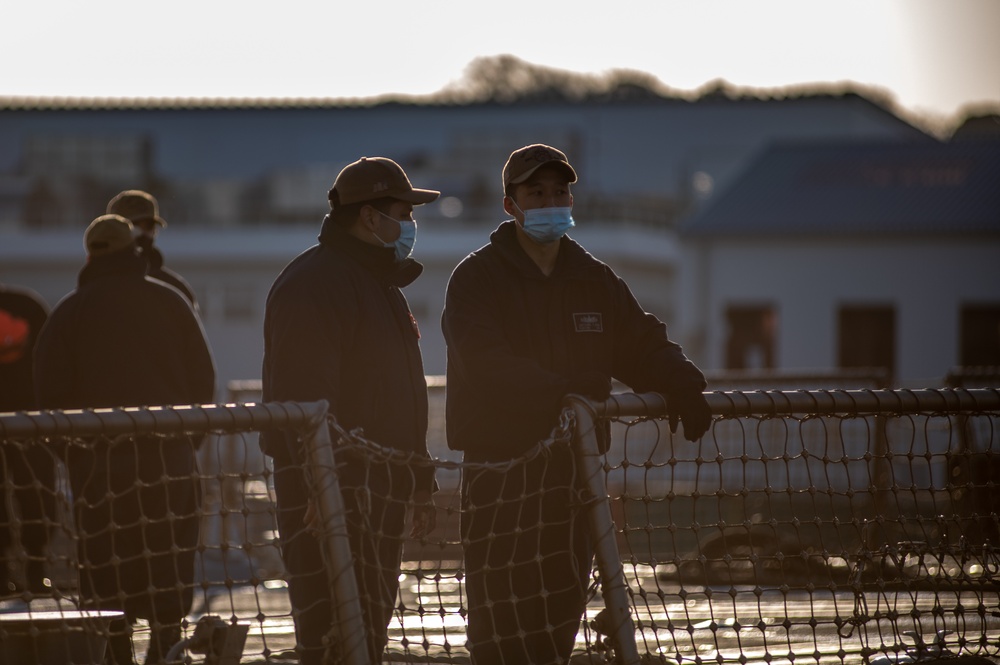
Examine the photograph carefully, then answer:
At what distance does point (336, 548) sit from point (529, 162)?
156cm

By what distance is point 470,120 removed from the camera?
52250 millimetres

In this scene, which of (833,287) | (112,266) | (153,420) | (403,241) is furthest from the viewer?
(833,287)

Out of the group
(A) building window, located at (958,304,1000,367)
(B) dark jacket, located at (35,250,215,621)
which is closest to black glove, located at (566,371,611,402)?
(B) dark jacket, located at (35,250,215,621)

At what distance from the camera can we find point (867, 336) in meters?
38.8

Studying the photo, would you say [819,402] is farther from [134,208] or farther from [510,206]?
[134,208]

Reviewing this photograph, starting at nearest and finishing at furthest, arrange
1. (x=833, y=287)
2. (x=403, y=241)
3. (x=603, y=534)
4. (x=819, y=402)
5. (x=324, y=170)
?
1. (x=603, y=534)
2. (x=819, y=402)
3. (x=403, y=241)
4. (x=833, y=287)
5. (x=324, y=170)

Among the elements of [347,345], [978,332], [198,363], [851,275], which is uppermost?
[347,345]

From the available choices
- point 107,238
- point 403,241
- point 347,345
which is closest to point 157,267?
point 107,238

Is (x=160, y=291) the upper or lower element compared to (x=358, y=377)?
upper

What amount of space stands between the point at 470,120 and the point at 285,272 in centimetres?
4747

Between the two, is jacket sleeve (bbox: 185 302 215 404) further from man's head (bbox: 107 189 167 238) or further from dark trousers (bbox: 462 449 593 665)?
dark trousers (bbox: 462 449 593 665)

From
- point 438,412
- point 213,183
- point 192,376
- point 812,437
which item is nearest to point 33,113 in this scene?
point 213,183

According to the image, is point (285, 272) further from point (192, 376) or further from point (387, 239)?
point (192, 376)

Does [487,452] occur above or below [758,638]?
above
